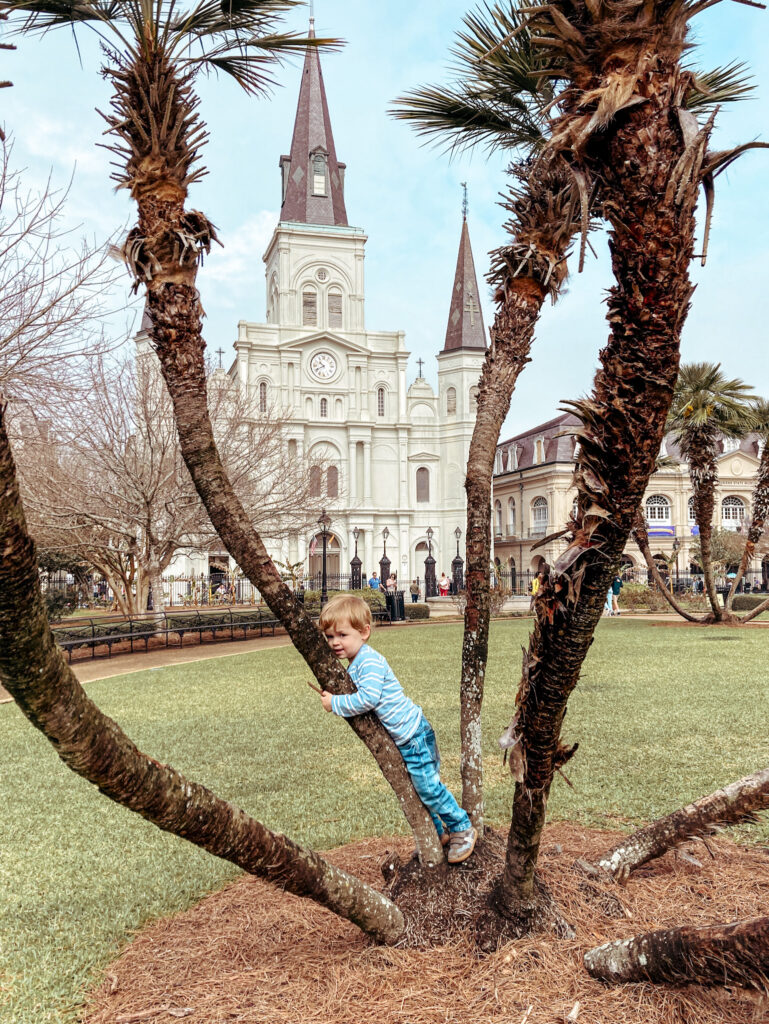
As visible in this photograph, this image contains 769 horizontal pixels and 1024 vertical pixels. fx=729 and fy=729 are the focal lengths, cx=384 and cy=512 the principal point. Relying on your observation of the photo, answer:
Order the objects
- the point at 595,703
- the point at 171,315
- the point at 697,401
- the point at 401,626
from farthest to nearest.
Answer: the point at 401,626, the point at 697,401, the point at 595,703, the point at 171,315

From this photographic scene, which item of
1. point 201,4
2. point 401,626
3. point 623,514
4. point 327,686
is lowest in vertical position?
point 401,626

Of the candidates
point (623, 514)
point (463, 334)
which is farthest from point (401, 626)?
point (463, 334)

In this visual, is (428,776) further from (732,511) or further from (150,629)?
(732,511)

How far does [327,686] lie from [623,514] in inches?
57.4

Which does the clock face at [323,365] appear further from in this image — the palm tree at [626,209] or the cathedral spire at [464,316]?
the palm tree at [626,209]

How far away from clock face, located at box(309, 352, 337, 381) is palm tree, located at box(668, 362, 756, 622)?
38.0 m

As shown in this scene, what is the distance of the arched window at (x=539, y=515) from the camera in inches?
2134

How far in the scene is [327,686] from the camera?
2.94m

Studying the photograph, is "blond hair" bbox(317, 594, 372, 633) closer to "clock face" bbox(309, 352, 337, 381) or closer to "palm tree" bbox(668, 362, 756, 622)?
"palm tree" bbox(668, 362, 756, 622)

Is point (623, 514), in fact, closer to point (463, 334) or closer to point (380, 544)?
point (380, 544)

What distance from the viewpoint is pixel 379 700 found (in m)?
2.99

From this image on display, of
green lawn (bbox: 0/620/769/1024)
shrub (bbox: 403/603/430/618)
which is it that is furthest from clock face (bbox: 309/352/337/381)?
green lawn (bbox: 0/620/769/1024)

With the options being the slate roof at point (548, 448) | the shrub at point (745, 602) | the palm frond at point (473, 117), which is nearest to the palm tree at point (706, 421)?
the shrub at point (745, 602)

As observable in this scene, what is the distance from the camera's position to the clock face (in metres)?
54.1
